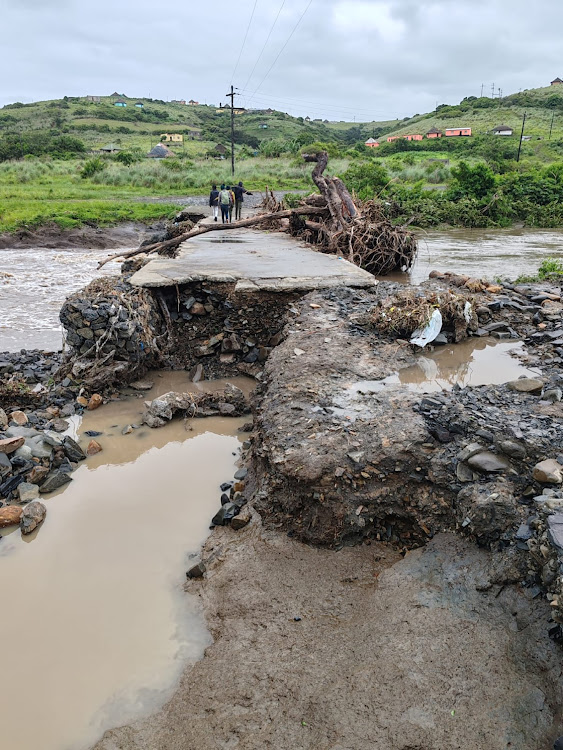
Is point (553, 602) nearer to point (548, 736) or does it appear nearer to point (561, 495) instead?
point (548, 736)

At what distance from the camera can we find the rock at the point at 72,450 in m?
4.68

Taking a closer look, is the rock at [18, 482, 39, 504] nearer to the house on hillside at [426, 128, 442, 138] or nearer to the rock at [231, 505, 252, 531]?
the rock at [231, 505, 252, 531]

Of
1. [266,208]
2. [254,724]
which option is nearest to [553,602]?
[254,724]

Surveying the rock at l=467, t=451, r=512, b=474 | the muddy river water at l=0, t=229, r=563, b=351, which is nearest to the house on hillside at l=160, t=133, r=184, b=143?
the muddy river water at l=0, t=229, r=563, b=351

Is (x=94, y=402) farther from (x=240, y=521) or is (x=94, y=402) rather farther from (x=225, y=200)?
(x=225, y=200)

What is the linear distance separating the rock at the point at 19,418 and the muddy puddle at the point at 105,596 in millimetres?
972

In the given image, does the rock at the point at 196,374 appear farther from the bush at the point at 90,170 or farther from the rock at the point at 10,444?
the bush at the point at 90,170

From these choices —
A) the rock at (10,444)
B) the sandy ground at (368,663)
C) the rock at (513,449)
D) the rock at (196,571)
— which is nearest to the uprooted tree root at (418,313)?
the rock at (513,449)

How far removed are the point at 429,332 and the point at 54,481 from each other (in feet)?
13.2

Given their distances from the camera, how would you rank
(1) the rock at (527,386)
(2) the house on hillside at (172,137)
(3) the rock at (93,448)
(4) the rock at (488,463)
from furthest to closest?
(2) the house on hillside at (172,137), (3) the rock at (93,448), (1) the rock at (527,386), (4) the rock at (488,463)

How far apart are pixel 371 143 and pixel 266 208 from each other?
5641 centimetres

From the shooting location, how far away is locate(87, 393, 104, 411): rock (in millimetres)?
5688

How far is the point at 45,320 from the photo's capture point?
30.8 ft

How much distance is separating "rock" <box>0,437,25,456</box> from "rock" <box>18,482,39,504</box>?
38 centimetres
